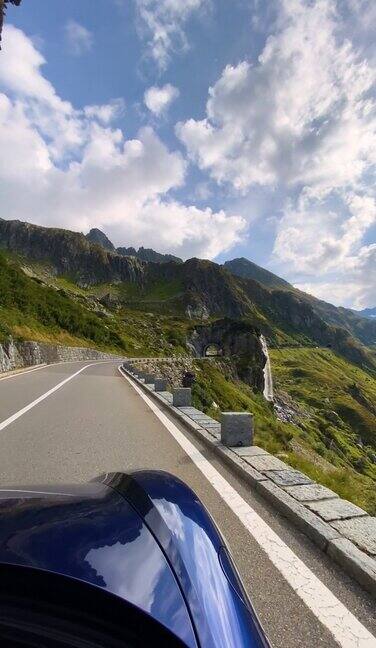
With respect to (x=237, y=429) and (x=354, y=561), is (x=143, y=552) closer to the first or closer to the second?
(x=354, y=561)

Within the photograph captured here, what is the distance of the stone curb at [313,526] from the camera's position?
3.10 meters

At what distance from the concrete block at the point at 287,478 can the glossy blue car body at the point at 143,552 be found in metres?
3.30

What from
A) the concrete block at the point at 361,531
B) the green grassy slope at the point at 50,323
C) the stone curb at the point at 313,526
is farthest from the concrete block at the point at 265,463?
the green grassy slope at the point at 50,323

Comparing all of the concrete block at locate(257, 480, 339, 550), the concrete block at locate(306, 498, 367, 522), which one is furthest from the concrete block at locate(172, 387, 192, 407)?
the concrete block at locate(306, 498, 367, 522)

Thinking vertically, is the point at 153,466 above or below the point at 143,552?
below

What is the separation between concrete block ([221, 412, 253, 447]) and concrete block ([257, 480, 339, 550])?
6.72 feet

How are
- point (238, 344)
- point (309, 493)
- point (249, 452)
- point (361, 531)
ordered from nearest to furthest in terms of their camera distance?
point (361, 531) → point (309, 493) → point (249, 452) → point (238, 344)

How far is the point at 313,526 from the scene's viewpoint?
378 centimetres

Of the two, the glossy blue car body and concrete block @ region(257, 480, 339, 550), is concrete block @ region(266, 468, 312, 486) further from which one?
the glossy blue car body

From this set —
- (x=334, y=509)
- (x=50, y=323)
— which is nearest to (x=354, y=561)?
(x=334, y=509)

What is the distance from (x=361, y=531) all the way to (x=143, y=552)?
2933mm

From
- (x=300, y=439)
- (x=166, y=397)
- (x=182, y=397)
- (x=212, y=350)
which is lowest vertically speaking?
(x=300, y=439)

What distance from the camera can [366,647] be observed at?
7.72 ft

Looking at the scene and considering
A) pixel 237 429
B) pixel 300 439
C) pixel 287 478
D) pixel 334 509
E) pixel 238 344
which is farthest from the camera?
pixel 238 344
